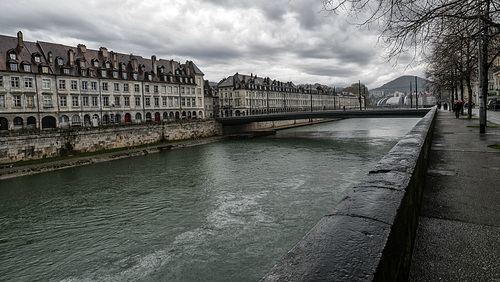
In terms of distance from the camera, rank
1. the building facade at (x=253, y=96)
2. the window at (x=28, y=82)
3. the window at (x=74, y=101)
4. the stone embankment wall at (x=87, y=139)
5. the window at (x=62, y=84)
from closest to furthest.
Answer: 1. the stone embankment wall at (x=87, y=139)
2. the window at (x=28, y=82)
3. the window at (x=62, y=84)
4. the window at (x=74, y=101)
5. the building facade at (x=253, y=96)

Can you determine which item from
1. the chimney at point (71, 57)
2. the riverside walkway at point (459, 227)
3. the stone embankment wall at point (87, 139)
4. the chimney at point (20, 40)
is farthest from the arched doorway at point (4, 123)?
the riverside walkway at point (459, 227)

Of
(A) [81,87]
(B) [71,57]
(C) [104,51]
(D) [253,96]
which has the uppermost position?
Result: (C) [104,51]

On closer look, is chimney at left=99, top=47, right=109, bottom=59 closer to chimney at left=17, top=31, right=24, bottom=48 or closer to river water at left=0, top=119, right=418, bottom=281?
chimney at left=17, top=31, right=24, bottom=48

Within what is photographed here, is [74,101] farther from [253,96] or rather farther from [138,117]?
[253,96]

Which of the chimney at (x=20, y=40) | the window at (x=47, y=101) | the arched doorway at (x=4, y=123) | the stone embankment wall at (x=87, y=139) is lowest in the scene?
the stone embankment wall at (x=87, y=139)

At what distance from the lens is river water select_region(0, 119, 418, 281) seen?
8711 mm

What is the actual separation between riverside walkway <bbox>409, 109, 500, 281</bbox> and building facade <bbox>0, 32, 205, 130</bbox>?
4286 centimetres

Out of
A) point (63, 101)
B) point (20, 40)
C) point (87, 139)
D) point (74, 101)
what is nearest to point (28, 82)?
point (63, 101)

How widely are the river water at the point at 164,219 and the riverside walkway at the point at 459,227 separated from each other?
190 inches

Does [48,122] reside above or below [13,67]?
below

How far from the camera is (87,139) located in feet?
110

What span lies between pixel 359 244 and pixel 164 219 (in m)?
11.5

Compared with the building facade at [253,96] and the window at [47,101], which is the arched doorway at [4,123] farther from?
the building facade at [253,96]

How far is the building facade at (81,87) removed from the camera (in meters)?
36.6
